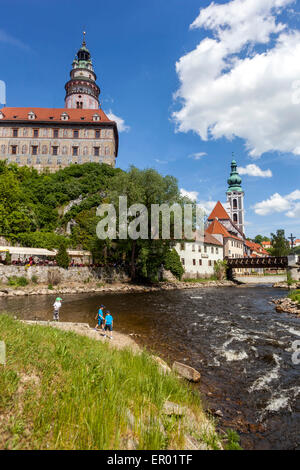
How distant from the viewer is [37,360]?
193 inches

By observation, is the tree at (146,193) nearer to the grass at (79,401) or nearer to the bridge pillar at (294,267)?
the bridge pillar at (294,267)

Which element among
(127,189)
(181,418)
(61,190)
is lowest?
(181,418)

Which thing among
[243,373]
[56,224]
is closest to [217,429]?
[243,373]

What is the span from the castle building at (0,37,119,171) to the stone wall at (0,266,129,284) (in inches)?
1299

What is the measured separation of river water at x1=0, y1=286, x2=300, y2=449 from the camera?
5.46 meters

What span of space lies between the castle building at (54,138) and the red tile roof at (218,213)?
33055 millimetres

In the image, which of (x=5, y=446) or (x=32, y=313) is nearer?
(x=5, y=446)

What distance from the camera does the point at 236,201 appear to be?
320ft

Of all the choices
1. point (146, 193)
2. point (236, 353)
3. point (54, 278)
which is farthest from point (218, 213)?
point (236, 353)

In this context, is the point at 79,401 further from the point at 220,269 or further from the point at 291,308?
the point at 220,269

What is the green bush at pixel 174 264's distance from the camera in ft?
137

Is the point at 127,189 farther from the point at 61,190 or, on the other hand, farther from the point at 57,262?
the point at 61,190
